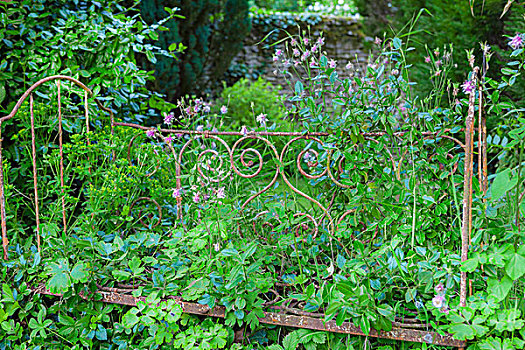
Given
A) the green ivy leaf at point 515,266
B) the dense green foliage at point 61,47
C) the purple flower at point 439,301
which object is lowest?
the purple flower at point 439,301

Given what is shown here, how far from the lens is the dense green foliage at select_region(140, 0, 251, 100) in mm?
5105

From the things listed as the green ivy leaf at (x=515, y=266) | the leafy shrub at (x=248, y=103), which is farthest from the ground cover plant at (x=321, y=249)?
the leafy shrub at (x=248, y=103)

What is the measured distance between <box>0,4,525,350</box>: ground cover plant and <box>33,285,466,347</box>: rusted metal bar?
0.03 m

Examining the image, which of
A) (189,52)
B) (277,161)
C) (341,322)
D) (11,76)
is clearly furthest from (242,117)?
(341,322)

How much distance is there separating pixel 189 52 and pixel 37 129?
3764 mm

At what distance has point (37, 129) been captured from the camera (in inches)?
87.0

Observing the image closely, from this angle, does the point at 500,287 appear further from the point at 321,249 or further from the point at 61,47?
the point at 61,47

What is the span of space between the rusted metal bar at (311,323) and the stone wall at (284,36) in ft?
22.5

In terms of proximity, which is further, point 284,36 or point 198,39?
point 284,36

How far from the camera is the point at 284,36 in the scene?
8305 mm

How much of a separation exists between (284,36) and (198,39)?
9.16ft

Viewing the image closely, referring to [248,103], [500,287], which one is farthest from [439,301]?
[248,103]

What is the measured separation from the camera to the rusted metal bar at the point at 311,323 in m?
1.40

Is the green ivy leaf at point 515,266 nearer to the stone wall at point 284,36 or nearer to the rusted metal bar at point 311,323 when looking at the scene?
the rusted metal bar at point 311,323
